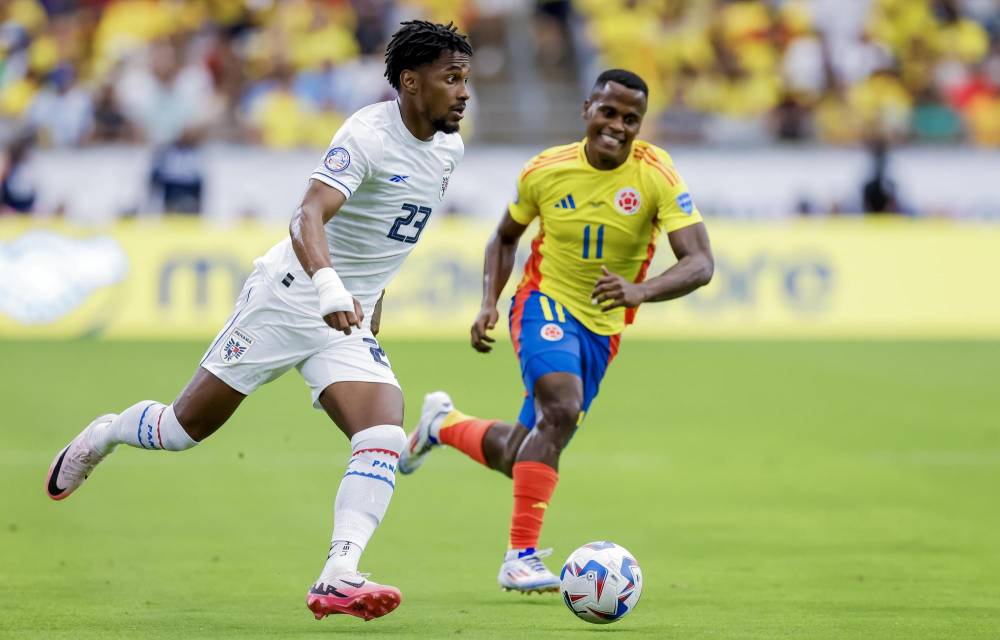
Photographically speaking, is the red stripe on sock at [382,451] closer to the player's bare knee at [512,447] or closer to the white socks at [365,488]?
the white socks at [365,488]

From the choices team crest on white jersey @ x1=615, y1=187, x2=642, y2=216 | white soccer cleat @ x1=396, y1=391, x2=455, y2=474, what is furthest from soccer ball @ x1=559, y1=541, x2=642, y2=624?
white soccer cleat @ x1=396, y1=391, x2=455, y2=474

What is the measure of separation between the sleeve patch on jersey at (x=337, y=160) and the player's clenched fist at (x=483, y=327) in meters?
1.50

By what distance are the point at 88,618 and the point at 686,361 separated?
11966 millimetres

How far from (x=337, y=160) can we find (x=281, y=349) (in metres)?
0.89

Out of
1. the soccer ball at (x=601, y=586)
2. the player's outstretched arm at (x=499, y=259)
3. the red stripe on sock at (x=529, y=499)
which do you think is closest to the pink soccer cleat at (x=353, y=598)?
the soccer ball at (x=601, y=586)

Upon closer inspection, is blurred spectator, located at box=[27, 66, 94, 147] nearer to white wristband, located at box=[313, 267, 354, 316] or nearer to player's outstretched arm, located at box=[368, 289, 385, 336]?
player's outstretched arm, located at box=[368, 289, 385, 336]

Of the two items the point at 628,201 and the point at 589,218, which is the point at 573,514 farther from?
the point at 628,201

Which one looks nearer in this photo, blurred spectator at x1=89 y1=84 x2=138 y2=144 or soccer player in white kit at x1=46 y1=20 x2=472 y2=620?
soccer player in white kit at x1=46 y1=20 x2=472 y2=620

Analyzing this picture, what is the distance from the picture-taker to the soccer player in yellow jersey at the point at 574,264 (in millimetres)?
7160

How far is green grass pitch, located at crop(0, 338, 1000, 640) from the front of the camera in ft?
20.5

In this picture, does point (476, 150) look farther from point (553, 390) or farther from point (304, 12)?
point (553, 390)

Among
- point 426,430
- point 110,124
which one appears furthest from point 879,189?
point 426,430

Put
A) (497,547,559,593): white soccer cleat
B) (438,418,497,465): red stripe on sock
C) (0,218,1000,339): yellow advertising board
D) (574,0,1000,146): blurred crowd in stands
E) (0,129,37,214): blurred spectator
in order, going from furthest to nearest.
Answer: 1. (574,0,1000,146): blurred crowd in stands
2. (0,129,37,214): blurred spectator
3. (0,218,1000,339): yellow advertising board
4. (438,418,497,465): red stripe on sock
5. (497,547,559,593): white soccer cleat

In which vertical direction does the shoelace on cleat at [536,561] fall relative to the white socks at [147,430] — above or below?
below
